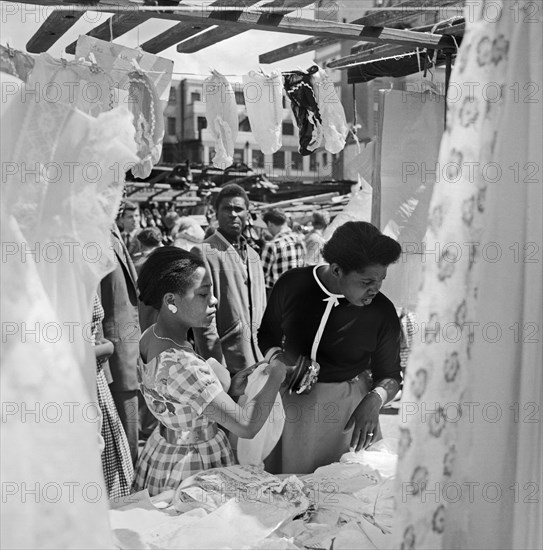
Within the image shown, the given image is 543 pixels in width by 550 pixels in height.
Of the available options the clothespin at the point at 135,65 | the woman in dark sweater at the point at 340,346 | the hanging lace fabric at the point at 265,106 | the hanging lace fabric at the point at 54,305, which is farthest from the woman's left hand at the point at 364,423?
the hanging lace fabric at the point at 265,106

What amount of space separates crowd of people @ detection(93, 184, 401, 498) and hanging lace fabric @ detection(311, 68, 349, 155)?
126 cm

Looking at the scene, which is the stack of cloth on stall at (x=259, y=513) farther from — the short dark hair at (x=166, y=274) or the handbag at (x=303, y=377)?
the short dark hair at (x=166, y=274)

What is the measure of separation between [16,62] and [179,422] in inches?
72.4

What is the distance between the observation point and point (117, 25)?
10.8 feet

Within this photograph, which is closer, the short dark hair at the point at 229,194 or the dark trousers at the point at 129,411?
the dark trousers at the point at 129,411

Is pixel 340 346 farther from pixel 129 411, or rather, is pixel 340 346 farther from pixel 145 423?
pixel 145 423

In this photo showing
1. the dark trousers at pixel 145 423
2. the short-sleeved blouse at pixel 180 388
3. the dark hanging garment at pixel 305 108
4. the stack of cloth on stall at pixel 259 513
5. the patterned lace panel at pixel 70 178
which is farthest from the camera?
the dark trousers at pixel 145 423

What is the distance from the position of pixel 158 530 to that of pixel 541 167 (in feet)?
4.79

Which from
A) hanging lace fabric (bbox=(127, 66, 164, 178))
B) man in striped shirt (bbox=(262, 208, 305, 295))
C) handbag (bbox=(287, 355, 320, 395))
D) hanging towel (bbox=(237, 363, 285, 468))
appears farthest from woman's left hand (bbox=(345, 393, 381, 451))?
man in striped shirt (bbox=(262, 208, 305, 295))

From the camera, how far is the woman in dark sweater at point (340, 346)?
2908mm

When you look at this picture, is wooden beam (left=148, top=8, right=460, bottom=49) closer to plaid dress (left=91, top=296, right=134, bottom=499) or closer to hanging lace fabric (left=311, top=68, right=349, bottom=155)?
hanging lace fabric (left=311, top=68, right=349, bottom=155)

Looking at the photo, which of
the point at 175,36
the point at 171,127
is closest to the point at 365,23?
the point at 175,36

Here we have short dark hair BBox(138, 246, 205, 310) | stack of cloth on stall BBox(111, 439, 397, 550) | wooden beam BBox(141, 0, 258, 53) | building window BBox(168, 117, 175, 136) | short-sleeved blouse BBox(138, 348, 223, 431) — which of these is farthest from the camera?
building window BBox(168, 117, 175, 136)

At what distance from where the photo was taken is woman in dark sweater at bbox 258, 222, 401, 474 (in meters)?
2.91
